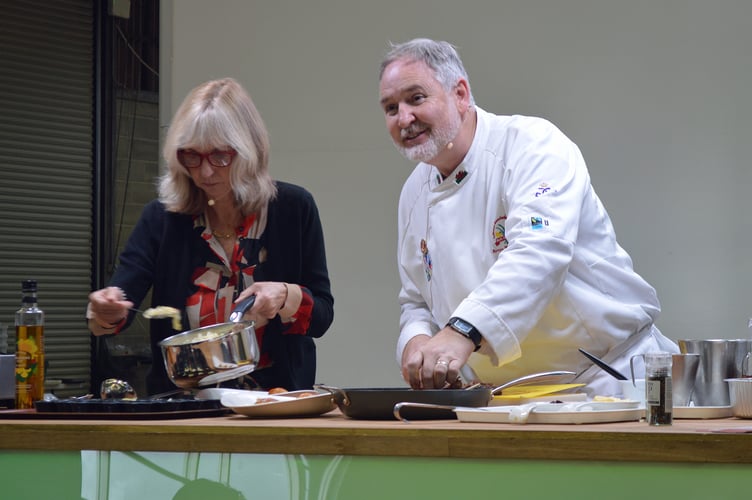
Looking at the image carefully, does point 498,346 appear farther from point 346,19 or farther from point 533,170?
point 346,19

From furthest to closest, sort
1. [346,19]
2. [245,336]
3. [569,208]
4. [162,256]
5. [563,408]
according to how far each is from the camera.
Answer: [346,19] < [162,256] < [569,208] < [245,336] < [563,408]

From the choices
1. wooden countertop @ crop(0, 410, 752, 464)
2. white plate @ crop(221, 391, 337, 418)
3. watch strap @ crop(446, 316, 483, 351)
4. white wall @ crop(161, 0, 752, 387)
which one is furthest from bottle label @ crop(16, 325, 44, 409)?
white wall @ crop(161, 0, 752, 387)

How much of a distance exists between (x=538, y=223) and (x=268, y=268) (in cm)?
62

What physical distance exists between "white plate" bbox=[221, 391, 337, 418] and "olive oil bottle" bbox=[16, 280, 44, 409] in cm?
42

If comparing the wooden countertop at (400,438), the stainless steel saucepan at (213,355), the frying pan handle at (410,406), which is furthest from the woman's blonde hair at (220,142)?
the frying pan handle at (410,406)

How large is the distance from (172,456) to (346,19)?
291 centimetres

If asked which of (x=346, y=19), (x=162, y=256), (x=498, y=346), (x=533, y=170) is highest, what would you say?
(x=346, y=19)

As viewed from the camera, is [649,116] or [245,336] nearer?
[245,336]

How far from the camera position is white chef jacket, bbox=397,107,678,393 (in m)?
2.04

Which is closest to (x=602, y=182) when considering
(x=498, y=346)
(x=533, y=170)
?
(x=533, y=170)

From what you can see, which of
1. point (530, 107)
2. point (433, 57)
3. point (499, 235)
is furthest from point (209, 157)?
point (530, 107)

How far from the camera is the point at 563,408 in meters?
1.45

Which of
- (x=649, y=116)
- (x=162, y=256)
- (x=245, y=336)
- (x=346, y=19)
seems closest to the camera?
(x=245, y=336)

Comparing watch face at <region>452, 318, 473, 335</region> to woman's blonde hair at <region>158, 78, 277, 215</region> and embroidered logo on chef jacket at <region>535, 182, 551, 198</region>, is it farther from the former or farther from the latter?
woman's blonde hair at <region>158, 78, 277, 215</region>
